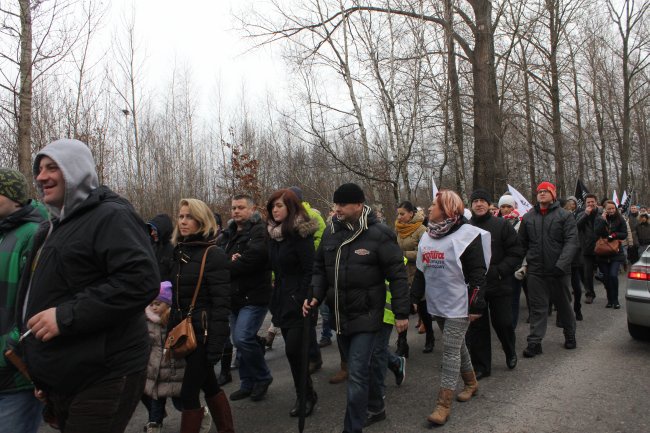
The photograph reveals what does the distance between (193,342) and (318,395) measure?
1.94 m

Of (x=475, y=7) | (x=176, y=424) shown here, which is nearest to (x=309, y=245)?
(x=176, y=424)

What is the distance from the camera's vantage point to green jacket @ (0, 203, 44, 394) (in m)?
2.52

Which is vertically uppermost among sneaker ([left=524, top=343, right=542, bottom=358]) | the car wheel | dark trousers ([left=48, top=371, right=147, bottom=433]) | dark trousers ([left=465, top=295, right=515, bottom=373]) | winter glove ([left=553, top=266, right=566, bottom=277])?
winter glove ([left=553, top=266, right=566, bottom=277])

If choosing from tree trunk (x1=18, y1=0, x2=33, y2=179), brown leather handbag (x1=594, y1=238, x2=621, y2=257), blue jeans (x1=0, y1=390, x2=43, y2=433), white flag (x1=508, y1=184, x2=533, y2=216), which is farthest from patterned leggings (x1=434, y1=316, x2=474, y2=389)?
tree trunk (x1=18, y1=0, x2=33, y2=179)

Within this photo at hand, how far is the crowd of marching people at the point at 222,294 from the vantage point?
2.14m

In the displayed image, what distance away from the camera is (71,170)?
2273 mm

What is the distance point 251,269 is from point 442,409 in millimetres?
2207

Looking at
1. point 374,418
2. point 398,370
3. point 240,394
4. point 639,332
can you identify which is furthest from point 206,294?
point 639,332

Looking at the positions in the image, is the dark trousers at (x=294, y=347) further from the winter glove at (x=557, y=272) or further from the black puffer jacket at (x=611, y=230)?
the black puffer jacket at (x=611, y=230)

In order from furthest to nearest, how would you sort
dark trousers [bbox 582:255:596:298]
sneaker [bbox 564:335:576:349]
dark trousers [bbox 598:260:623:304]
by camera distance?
1. dark trousers [bbox 582:255:596:298]
2. dark trousers [bbox 598:260:623:304]
3. sneaker [bbox 564:335:576:349]

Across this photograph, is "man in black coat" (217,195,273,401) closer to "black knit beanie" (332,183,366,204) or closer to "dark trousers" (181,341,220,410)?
"dark trousers" (181,341,220,410)

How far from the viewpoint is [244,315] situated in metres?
4.79

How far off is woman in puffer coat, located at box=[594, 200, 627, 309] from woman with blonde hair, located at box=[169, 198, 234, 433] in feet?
25.2

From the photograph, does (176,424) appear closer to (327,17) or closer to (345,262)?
(345,262)
